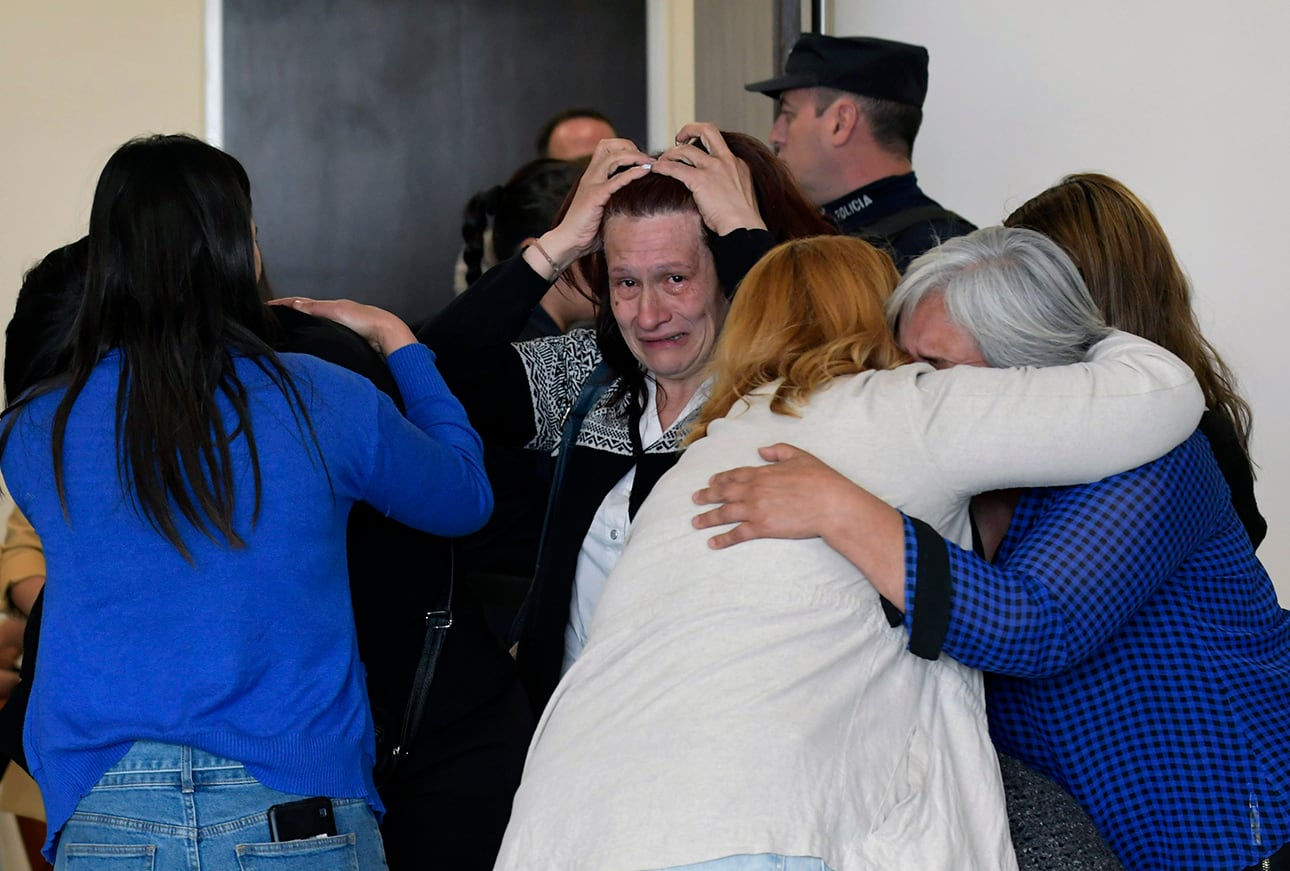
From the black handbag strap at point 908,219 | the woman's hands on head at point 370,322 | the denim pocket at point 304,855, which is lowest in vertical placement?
the denim pocket at point 304,855

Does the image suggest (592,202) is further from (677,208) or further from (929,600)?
(929,600)

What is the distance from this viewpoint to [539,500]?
267 centimetres

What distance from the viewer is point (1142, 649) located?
184cm

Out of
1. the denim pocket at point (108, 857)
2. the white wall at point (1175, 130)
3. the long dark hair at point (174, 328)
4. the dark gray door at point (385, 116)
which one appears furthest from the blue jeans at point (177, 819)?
the dark gray door at point (385, 116)

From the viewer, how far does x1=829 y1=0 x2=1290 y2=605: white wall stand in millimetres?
3596

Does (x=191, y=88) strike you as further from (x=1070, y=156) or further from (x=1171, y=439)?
(x=1171, y=439)

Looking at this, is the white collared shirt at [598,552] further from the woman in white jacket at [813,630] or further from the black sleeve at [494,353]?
the woman in white jacket at [813,630]

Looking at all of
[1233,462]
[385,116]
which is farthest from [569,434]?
[385,116]

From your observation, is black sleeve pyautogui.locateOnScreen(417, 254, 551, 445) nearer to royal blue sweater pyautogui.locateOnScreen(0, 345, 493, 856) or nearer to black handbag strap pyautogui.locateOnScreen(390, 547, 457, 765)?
black handbag strap pyautogui.locateOnScreen(390, 547, 457, 765)

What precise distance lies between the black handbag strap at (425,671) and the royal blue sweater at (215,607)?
0.64 ft

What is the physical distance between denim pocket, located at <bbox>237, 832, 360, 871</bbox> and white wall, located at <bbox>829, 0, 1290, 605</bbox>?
2605 mm

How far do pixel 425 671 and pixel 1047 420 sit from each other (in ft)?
Result: 3.07

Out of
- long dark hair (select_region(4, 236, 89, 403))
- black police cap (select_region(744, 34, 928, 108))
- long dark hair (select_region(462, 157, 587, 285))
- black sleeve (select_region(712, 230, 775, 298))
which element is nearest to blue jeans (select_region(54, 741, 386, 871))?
long dark hair (select_region(4, 236, 89, 403))

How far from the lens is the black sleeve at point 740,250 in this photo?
2271 mm
